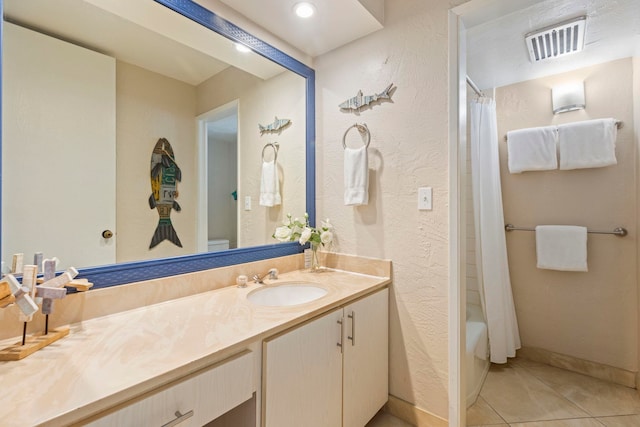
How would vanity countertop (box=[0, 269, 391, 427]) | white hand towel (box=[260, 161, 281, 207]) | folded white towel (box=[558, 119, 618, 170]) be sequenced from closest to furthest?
vanity countertop (box=[0, 269, 391, 427]) → white hand towel (box=[260, 161, 281, 207]) → folded white towel (box=[558, 119, 618, 170])

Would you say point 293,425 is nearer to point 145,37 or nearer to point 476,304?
point 145,37

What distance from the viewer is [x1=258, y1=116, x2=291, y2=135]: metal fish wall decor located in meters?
1.77

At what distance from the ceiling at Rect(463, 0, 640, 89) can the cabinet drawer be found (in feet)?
5.93

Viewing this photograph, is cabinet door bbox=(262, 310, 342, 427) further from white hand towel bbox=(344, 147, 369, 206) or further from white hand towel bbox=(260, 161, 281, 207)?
white hand towel bbox=(260, 161, 281, 207)

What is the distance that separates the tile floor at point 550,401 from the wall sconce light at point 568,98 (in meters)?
1.89

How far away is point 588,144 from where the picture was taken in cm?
192

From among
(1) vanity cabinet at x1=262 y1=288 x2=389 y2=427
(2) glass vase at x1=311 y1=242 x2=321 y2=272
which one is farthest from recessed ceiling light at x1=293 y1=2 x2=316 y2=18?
(1) vanity cabinet at x1=262 y1=288 x2=389 y2=427

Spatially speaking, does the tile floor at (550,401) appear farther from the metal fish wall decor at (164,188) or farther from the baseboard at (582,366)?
the metal fish wall decor at (164,188)

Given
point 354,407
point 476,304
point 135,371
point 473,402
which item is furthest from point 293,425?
point 476,304

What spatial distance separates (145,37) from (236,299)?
1191 millimetres

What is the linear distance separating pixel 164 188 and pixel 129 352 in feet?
2.36

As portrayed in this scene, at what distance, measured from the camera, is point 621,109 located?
1913 millimetres

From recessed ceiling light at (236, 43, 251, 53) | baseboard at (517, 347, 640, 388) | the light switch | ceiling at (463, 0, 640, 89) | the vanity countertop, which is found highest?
ceiling at (463, 0, 640, 89)

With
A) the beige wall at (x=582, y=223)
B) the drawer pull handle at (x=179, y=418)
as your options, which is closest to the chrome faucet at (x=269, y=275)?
the drawer pull handle at (x=179, y=418)
